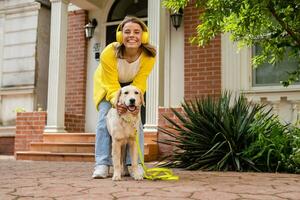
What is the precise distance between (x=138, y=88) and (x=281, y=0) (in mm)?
1758

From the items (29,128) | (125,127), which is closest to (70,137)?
(29,128)

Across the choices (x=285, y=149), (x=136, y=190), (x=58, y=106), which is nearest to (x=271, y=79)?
(x=285, y=149)

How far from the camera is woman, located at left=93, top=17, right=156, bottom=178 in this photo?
3.73 m

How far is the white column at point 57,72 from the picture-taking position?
7.71m

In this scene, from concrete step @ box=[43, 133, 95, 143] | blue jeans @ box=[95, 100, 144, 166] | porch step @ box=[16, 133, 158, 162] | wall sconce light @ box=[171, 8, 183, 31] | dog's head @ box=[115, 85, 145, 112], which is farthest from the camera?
wall sconce light @ box=[171, 8, 183, 31]

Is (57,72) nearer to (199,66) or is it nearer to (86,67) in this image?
(86,67)

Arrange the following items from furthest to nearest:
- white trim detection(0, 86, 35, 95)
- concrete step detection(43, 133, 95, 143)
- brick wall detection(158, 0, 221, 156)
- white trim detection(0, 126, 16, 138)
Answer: white trim detection(0, 126, 16, 138) → white trim detection(0, 86, 35, 95) → brick wall detection(158, 0, 221, 156) → concrete step detection(43, 133, 95, 143)

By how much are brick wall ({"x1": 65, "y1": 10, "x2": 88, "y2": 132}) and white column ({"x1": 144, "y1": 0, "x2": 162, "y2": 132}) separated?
2.46m

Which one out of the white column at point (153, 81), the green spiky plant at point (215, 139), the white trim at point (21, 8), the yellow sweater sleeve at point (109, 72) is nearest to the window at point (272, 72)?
the white column at point (153, 81)

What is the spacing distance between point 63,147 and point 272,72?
395cm

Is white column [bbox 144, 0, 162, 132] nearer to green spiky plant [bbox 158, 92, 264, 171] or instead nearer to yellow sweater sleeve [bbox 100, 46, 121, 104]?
green spiky plant [bbox 158, 92, 264, 171]

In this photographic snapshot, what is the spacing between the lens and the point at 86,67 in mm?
9188

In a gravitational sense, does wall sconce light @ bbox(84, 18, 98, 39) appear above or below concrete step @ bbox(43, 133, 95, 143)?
above

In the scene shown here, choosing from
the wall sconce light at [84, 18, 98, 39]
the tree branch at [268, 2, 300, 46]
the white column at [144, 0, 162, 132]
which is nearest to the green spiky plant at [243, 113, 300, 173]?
the tree branch at [268, 2, 300, 46]
